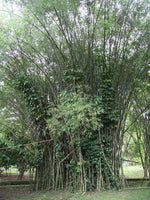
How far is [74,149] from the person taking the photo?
452cm

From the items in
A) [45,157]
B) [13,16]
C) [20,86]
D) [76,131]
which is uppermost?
[13,16]

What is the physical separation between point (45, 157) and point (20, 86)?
213 centimetres

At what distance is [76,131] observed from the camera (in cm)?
428

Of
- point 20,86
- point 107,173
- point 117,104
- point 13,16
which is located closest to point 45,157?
point 107,173

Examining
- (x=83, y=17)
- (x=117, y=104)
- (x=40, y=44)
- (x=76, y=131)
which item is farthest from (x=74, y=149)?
(x=83, y=17)

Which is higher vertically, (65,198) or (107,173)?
(107,173)

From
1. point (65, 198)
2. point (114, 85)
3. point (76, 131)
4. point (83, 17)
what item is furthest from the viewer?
point (114, 85)

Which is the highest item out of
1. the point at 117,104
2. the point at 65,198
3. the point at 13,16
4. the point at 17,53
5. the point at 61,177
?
the point at 13,16

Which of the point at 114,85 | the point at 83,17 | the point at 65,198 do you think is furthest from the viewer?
the point at 114,85

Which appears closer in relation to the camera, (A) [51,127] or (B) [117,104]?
(A) [51,127]

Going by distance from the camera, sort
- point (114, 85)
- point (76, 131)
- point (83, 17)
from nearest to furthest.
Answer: point (76, 131) < point (83, 17) < point (114, 85)

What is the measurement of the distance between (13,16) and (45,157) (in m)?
3.82

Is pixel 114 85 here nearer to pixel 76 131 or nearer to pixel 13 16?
pixel 76 131

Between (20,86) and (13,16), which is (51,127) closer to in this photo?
(20,86)
